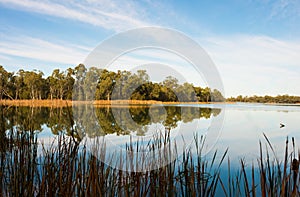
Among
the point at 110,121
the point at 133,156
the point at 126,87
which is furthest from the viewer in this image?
the point at 110,121

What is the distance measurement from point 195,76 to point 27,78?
3683 cm

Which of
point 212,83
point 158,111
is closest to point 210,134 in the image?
point 212,83

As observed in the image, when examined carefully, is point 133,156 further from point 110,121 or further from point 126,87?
point 110,121

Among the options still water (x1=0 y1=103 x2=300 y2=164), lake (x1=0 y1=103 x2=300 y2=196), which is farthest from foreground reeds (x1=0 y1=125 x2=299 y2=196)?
still water (x1=0 y1=103 x2=300 y2=164)

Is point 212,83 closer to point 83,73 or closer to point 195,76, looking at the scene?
point 195,76

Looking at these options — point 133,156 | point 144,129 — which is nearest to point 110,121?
point 144,129

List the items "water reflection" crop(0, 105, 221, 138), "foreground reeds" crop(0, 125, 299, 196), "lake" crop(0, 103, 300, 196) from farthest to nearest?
"water reflection" crop(0, 105, 221, 138) < "lake" crop(0, 103, 300, 196) < "foreground reeds" crop(0, 125, 299, 196)

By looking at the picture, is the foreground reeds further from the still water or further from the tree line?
the tree line

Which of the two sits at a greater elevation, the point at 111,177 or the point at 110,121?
the point at 110,121

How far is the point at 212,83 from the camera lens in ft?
10.3

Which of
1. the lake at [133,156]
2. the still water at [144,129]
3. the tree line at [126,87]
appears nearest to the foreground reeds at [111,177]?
the lake at [133,156]

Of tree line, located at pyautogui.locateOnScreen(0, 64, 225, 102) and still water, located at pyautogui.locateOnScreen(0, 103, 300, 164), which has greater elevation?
tree line, located at pyautogui.locateOnScreen(0, 64, 225, 102)

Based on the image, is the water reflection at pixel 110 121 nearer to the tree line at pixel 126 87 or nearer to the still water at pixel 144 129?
the still water at pixel 144 129

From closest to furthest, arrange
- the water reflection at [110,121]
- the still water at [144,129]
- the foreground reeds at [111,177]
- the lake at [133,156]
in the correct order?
the foreground reeds at [111,177] < the lake at [133,156] < the water reflection at [110,121] < the still water at [144,129]
